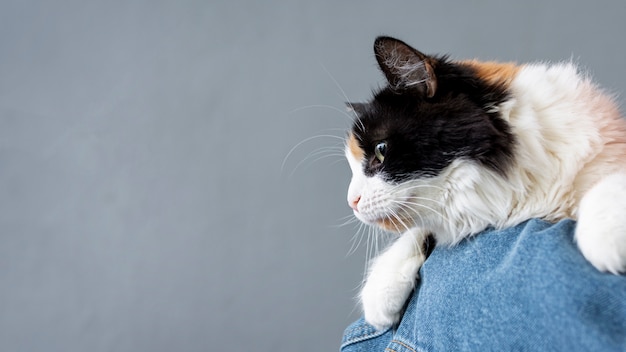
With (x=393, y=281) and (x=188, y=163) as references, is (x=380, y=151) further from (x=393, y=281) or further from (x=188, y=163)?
(x=188, y=163)

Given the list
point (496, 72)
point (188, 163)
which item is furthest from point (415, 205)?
point (188, 163)

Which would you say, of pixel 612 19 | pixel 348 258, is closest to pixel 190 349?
pixel 348 258

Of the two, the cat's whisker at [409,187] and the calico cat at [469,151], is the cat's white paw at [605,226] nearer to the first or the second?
the calico cat at [469,151]

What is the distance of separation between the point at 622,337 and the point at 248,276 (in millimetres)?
1734

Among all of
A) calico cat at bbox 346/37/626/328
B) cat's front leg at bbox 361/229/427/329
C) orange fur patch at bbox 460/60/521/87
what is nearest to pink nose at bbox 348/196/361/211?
calico cat at bbox 346/37/626/328

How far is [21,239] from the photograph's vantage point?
6.48 feet

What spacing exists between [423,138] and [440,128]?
0.10 ft

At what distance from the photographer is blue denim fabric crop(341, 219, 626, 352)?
0.48m

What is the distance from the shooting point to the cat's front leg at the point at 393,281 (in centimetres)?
86

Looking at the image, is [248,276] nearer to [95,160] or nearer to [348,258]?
[348,258]

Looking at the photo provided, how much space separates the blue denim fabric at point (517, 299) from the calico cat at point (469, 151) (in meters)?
0.06

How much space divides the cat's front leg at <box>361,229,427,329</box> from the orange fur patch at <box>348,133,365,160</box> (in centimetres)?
16

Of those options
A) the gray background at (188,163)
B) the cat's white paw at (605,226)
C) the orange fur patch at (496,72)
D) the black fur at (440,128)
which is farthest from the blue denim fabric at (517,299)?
the gray background at (188,163)

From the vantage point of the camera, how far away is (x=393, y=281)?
0.87m
